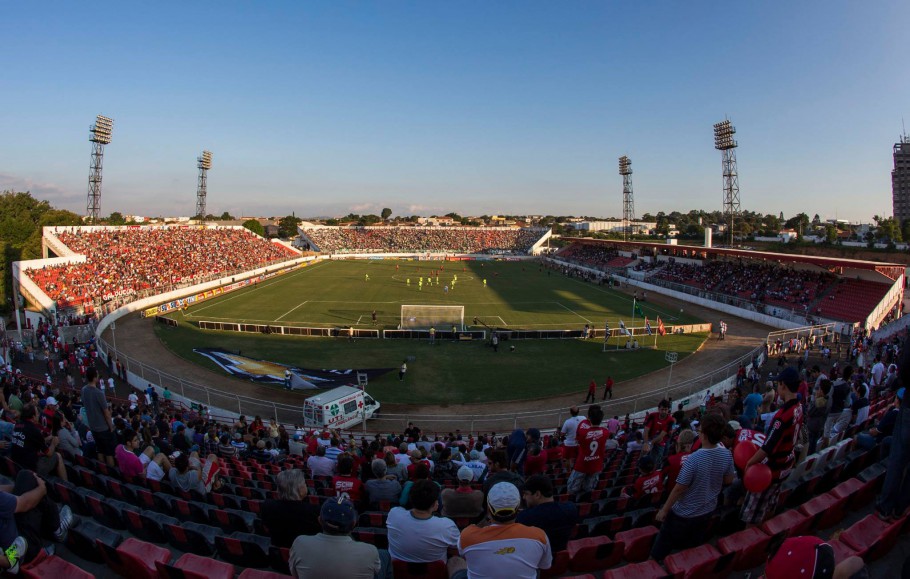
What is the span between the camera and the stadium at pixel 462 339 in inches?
269

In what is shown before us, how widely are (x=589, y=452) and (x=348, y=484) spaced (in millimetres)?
3825

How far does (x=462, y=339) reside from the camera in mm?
33875

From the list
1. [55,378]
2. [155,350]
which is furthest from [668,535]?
[155,350]

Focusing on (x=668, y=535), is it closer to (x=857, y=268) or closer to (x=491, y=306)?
(x=491, y=306)

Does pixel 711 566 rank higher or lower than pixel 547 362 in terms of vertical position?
higher

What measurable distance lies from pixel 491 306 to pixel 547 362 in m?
18.4

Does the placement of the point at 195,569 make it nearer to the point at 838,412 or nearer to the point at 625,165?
the point at 838,412

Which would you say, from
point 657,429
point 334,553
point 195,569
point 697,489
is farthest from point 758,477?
point 657,429

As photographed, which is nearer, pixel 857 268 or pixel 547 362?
pixel 547 362

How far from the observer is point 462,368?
27.8 metres

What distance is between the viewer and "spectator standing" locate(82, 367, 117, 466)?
340 inches

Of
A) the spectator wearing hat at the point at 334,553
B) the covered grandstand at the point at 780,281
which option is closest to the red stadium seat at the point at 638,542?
the spectator wearing hat at the point at 334,553

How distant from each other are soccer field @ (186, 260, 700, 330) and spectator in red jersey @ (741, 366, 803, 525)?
1286 inches

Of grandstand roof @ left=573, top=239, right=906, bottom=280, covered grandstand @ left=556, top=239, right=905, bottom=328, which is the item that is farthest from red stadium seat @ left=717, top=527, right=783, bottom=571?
grandstand roof @ left=573, top=239, right=906, bottom=280
